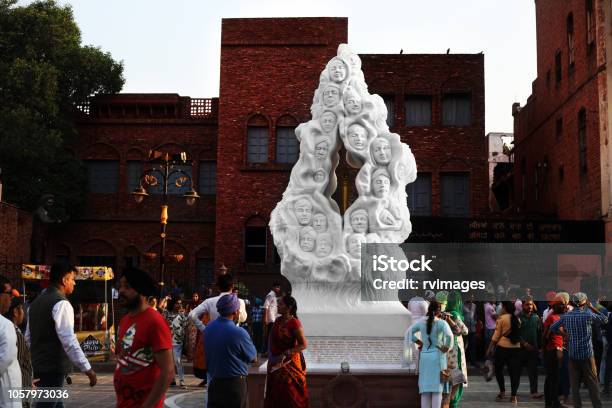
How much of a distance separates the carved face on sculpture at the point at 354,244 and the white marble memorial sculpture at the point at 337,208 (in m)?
0.02

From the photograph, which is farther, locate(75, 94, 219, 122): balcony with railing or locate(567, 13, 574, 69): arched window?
locate(75, 94, 219, 122): balcony with railing

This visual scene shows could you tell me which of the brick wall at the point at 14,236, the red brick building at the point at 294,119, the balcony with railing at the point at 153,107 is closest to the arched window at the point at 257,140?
the red brick building at the point at 294,119

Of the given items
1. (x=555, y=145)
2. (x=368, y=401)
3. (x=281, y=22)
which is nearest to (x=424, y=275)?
(x=555, y=145)

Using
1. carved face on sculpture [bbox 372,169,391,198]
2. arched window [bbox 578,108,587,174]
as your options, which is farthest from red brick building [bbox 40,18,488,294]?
carved face on sculpture [bbox 372,169,391,198]

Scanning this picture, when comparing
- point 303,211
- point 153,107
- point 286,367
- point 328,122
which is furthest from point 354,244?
point 153,107

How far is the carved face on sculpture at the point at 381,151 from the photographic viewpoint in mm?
13070

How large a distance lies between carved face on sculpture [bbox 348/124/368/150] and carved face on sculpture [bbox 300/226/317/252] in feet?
5.08

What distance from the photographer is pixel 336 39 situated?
109 feet

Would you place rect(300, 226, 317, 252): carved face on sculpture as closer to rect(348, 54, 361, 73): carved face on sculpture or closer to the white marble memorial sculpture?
the white marble memorial sculpture

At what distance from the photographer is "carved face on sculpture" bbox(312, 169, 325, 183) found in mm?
13055

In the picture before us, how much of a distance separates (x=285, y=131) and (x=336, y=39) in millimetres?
4262

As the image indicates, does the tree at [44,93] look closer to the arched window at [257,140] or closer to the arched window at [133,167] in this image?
the arched window at [133,167]

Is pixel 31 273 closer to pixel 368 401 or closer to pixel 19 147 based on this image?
pixel 19 147

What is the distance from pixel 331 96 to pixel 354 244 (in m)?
2.56
